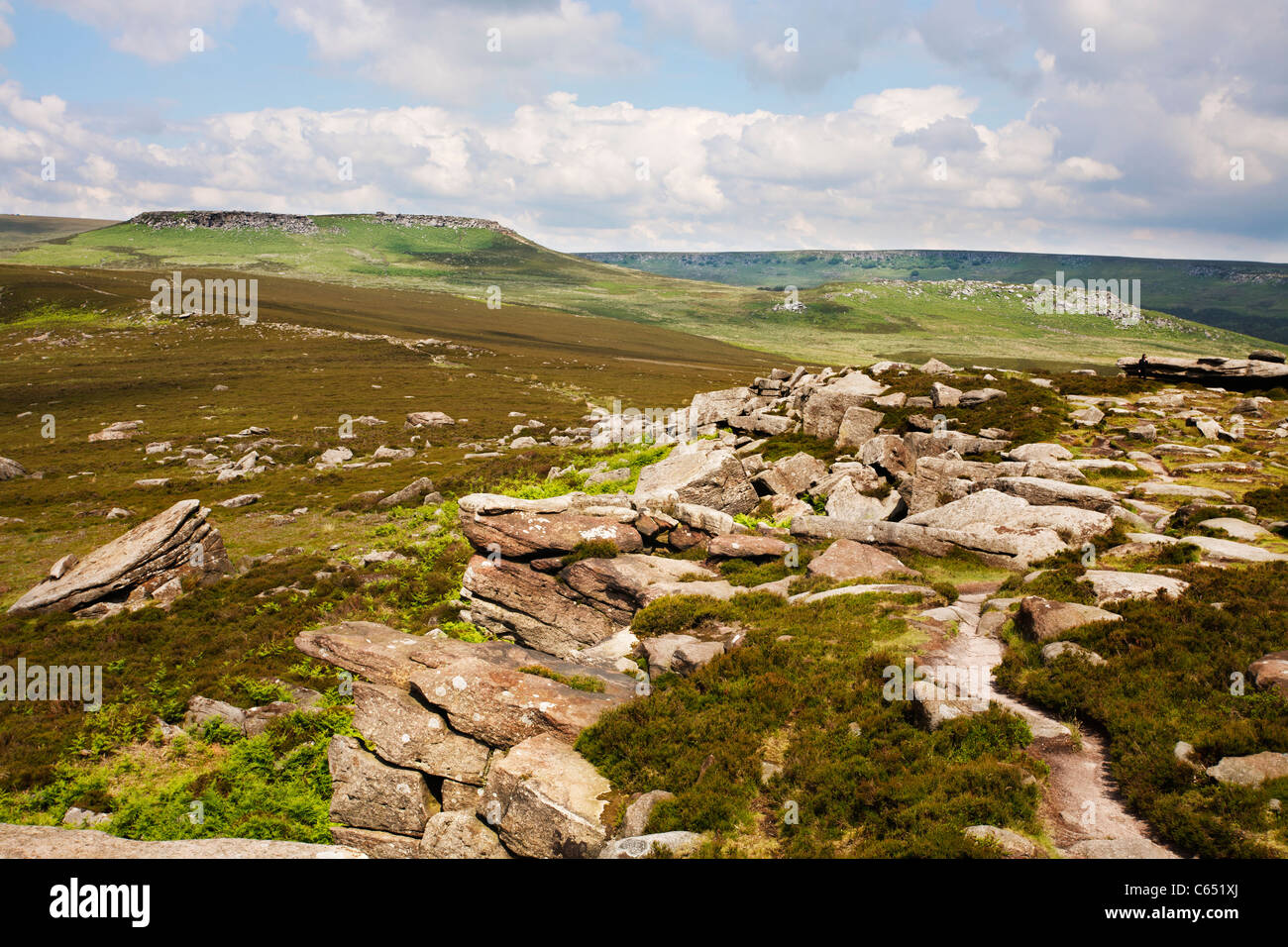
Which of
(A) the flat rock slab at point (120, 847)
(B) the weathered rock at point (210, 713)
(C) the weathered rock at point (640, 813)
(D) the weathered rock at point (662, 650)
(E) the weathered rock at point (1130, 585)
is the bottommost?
(B) the weathered rock at point (210, 713)

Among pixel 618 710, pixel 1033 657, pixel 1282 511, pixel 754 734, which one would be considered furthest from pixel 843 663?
pixel 1282 511

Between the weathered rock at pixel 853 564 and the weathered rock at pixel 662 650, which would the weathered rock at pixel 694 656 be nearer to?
the weathered rock at pixel 662 650

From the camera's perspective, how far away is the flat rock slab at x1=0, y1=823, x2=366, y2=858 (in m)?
10.4

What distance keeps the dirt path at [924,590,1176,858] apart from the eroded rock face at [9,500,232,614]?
32.9 metres

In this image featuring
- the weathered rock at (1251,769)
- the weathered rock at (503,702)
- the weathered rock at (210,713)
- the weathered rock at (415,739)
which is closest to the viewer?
the weathered rock at (1251,769)

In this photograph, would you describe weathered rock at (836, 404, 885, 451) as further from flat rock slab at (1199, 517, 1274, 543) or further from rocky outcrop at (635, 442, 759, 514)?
flat rock slab at (1199, 517, 1274, 543)

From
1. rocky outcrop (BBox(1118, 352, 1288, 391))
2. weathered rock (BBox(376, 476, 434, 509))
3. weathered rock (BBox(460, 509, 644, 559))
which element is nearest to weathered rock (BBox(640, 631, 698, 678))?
weathered rock (BBox(460, 509, 644, 559))

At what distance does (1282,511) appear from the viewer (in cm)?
2127

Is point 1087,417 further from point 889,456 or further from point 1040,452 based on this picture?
point 889,456

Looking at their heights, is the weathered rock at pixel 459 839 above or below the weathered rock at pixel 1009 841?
below

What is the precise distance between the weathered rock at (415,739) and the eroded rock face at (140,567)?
65.3 feet

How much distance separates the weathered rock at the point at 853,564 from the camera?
800 inches

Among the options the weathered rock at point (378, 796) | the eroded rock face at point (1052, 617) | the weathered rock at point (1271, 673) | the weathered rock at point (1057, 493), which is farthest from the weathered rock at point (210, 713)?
the weathered rock at point (1057, 493)
